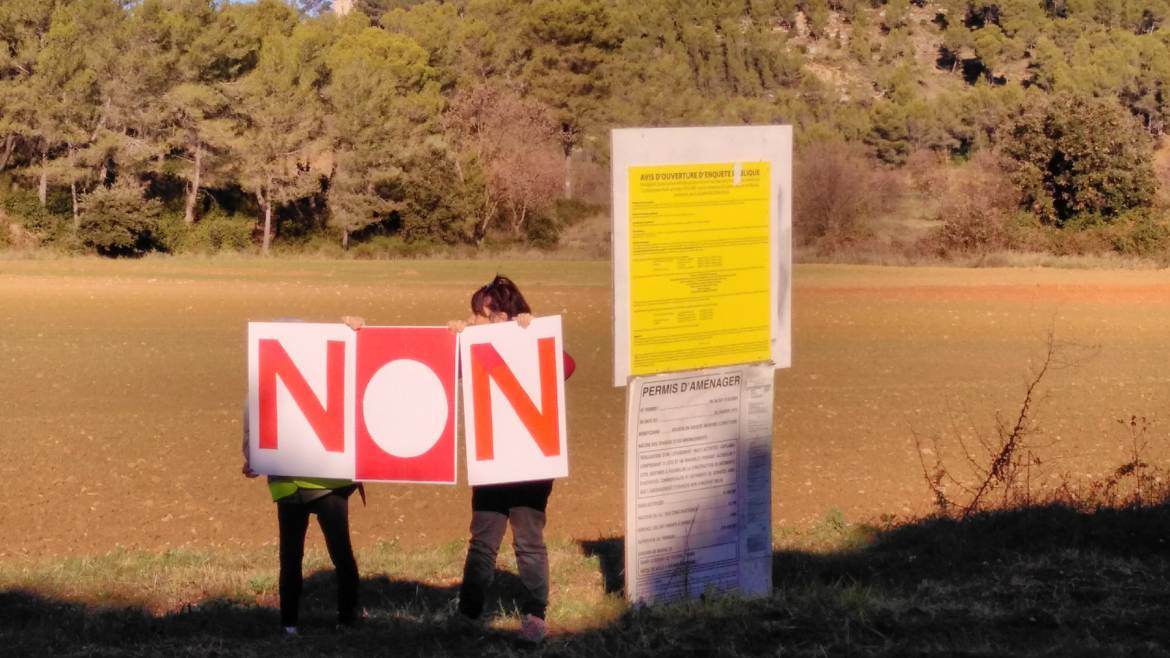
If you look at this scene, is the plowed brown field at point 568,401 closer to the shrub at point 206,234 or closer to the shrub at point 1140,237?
the shrub at point 1140,237

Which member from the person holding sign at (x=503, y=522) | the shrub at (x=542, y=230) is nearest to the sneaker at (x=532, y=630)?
the person holding sign at (x=503, y=522)

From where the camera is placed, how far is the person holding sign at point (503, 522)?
6.17 meters

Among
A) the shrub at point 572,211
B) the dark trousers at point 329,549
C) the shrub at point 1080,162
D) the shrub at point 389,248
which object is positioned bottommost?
the dark trousers at point 329,549

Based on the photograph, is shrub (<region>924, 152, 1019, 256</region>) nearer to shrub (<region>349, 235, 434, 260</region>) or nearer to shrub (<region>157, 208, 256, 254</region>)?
shrub (<region>349, 235, 434, 260</region>)

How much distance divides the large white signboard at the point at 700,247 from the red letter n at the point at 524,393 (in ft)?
0.98

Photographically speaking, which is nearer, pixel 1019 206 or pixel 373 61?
pixel 1019 206

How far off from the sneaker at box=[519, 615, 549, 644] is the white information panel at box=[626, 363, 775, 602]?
0.68 meters

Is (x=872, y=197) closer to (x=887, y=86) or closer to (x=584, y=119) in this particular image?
(x=584, y=119)

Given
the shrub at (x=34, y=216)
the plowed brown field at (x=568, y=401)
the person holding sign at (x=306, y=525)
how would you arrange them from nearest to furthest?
the person holding sign at (x=306, y=525), the plowed brown field at (x=568, y=401), the shrub at (x=34, y=216)

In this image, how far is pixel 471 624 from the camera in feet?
19.9

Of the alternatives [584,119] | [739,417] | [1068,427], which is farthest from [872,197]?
[739,417]

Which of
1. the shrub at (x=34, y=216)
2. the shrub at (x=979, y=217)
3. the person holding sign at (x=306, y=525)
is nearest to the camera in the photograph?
the person holding sign at (x=306, y=525)

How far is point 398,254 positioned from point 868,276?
2306cm

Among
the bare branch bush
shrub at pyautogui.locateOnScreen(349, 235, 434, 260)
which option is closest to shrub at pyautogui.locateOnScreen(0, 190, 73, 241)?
shrub at pyautogui.locateOnScreen(349, 235, 434, 260)
